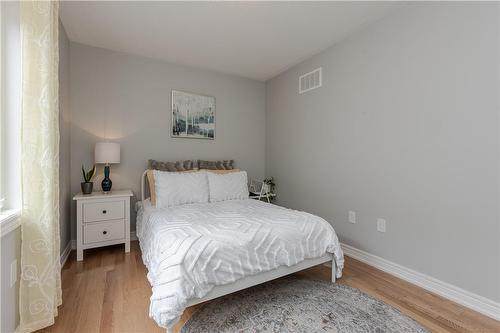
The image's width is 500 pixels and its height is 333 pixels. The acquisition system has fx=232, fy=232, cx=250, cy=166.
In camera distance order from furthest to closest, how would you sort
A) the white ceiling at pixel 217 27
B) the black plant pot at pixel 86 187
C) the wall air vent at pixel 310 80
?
1. the wall air vent at pixel 310 80
2. the black plant pot at pixel 86 187
3. the white ceiling at pixel 217 27

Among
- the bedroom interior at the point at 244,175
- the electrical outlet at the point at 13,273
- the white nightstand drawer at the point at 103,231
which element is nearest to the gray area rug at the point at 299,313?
the bedroom interior at the point at 244,175

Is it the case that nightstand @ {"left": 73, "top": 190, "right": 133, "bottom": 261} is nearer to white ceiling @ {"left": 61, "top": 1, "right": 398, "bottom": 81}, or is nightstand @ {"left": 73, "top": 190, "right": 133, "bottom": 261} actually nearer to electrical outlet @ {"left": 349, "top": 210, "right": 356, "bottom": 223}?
white ceiling @ {"left": 61, "top": 1, "right": 398, "bottom": 81}

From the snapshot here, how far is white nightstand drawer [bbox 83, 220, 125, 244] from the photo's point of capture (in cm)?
252

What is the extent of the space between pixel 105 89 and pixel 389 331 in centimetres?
374

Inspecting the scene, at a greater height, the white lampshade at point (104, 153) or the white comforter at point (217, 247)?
the white lampshade at point (104, 153)

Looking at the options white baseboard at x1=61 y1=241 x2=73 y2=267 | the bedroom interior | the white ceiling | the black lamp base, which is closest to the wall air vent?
the bedroom interior

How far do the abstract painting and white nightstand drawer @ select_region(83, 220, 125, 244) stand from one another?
1.41 m

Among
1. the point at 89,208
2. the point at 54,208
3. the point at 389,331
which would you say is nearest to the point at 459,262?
Result: the point at 389,331

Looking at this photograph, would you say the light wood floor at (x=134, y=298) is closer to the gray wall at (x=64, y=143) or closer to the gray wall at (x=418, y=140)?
the gray wall at (x=418, y=140)

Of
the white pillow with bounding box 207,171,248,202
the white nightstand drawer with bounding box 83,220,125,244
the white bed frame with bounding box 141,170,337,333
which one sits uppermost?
the white pillow with bounding box 207,171,248,202

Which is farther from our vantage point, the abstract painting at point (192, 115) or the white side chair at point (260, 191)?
the white side chair at point (260, 191)

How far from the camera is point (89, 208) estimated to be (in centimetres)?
251

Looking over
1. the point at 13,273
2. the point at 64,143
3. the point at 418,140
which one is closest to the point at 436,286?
the point at 418,140

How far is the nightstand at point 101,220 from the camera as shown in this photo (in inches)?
98.0
